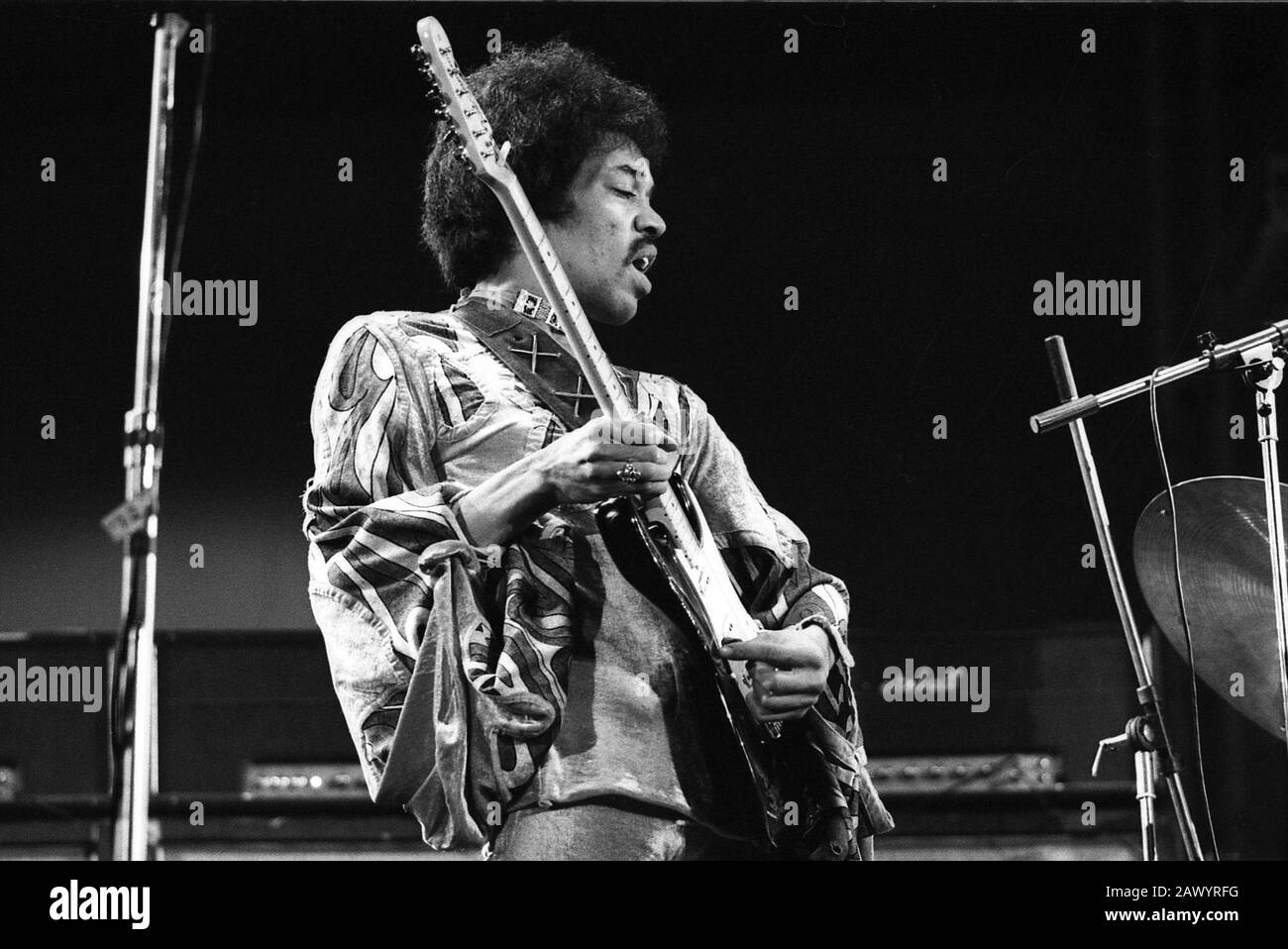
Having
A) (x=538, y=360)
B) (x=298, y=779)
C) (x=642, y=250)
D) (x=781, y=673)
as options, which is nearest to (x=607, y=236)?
(x=642, y=250)

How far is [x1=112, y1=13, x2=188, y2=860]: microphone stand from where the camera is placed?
2896mm

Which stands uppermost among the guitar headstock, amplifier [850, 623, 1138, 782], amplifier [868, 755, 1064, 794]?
the guitar headstock

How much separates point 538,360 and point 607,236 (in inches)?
9.8

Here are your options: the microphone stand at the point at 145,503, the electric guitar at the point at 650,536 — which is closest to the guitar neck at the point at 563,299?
the electric guitar at the point at 650,536

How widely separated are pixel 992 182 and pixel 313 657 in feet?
4.61

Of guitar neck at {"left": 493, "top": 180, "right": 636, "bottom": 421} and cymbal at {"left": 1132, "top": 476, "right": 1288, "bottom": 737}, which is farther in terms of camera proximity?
cymbal at {"left": 1132, "top": 476, "right": 1288, "bottom": 737}

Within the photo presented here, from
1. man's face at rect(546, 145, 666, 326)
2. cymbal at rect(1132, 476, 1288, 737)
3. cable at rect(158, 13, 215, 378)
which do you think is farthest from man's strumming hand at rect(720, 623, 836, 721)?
cable at rect(158, 13, 215, 378)

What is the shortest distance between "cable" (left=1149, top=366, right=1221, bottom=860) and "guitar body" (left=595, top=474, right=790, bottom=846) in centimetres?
76

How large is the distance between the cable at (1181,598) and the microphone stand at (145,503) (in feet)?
5.45

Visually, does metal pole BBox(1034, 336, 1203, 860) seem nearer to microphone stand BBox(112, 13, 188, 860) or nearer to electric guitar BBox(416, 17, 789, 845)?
electric guitar BBox(416, 17, 789, 845)

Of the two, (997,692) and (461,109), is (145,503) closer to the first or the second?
(461,109)
